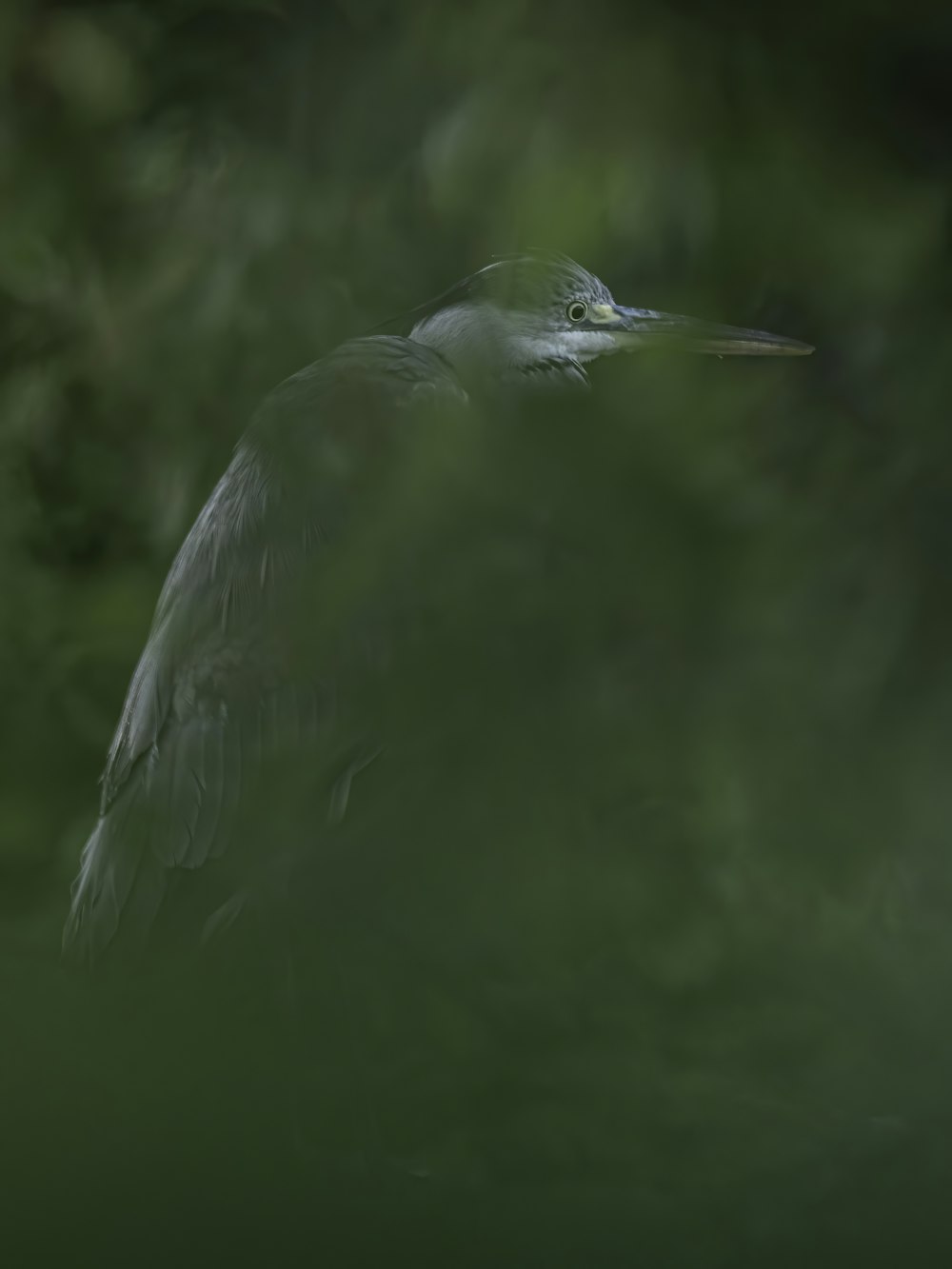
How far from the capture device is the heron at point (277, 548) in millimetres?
1062

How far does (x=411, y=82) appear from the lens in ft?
3.79

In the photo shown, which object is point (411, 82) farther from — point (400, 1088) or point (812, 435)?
point (400, 1088)

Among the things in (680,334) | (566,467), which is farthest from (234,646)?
(680,334)

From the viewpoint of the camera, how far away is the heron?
1.06 meters

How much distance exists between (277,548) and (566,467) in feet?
0.94

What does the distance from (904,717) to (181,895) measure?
685mm

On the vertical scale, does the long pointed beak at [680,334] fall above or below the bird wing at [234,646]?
above

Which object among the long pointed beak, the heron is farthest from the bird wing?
the long pointed beak

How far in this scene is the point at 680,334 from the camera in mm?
1130

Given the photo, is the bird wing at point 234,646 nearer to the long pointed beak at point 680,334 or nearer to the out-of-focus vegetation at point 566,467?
the out-of-focus vegetation at point 566,467

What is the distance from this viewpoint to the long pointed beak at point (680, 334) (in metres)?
1.13

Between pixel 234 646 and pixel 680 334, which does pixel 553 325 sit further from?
pixel 234 646

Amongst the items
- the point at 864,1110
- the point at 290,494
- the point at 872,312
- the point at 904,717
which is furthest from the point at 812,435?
the point at 864,1110

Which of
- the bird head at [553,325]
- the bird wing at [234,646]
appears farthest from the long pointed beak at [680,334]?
the bird wing at [234,646]
